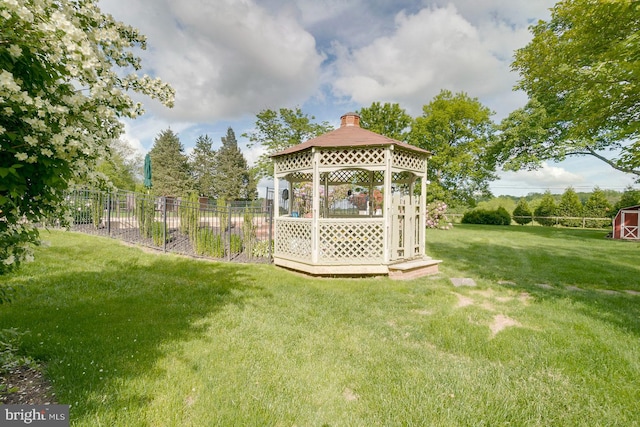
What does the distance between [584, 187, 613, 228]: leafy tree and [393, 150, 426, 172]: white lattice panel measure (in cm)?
2431

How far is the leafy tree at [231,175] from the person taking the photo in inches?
1679

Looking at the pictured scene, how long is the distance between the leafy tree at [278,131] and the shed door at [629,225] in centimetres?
1884

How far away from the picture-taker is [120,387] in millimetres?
2225

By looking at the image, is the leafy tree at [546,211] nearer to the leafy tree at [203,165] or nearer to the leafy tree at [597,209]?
the leafy tree at [597,209]

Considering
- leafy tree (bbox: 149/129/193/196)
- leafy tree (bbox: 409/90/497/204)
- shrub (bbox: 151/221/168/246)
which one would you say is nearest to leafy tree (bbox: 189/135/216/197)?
leafy tree (bbox: 149/129/193/196)

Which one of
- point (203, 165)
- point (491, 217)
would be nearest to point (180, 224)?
point (491, 217)

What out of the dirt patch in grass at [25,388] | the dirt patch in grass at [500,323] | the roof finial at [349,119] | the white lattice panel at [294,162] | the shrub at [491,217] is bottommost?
the dirt patch in grass at [500,323]

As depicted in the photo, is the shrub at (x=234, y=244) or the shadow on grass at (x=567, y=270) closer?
the shadow on grass at (x=567, y=270)

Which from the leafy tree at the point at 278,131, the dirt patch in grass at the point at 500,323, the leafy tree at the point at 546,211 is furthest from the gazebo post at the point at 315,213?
the leafy tree at the point at 546,211

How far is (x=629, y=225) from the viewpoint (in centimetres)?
1441

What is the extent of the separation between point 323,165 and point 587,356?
5.11 meters

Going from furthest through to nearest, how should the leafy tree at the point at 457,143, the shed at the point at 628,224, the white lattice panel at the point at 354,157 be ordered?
1. the leafy tree at the point at 457,143
2. the shed at the point at 628,224
3. the white lattice panel at the point at 354,157

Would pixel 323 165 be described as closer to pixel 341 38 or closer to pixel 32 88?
pixel 32 88

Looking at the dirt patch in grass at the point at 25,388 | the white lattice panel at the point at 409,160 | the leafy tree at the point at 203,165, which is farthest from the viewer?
the leafy tree at the point at 203,165
